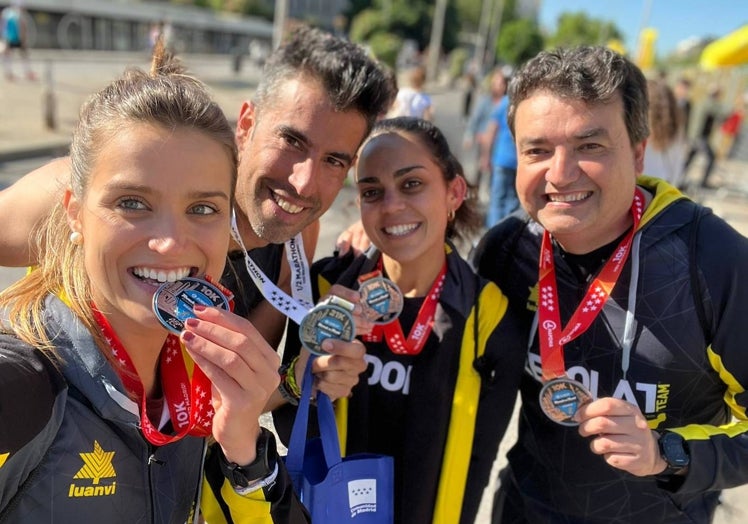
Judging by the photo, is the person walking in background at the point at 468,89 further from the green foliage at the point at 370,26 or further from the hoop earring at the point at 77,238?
the green foliage at the point at 370,26

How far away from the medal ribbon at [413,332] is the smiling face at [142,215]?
90 centimetres

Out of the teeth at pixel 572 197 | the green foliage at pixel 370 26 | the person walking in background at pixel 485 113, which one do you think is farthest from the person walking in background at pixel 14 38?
the green foliage at pixel 370 26

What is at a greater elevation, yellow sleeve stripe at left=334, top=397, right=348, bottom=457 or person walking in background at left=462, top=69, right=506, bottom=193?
person walking in background at left=462, top=69, right=506, bottom=193

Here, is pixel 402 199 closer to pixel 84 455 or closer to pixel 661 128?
pixel 84 455

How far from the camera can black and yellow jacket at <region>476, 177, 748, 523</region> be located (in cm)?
192

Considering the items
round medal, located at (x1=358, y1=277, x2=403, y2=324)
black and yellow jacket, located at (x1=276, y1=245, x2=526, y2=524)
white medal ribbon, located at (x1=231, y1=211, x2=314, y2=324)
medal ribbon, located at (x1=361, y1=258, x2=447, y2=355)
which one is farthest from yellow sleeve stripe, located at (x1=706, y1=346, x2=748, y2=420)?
white medal ribbon, located at (x1=231, y1=211, x2=314, y2=324)

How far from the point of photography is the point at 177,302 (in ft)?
4.94

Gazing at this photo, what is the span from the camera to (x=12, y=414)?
50.1 inches

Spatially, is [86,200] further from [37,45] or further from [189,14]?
[189,14]

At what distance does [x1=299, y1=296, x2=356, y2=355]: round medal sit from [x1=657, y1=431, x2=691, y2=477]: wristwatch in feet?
3.45

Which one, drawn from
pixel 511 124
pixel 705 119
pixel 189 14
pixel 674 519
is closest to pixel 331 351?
pixel 511 124

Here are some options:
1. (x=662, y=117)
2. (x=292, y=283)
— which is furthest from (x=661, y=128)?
(x=292, y=283)

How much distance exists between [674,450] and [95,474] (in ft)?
5.57

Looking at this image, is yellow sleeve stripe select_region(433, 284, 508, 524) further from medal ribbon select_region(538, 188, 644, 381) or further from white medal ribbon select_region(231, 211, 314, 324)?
white medal ribbon select_region(231, 211, 314, 324)
